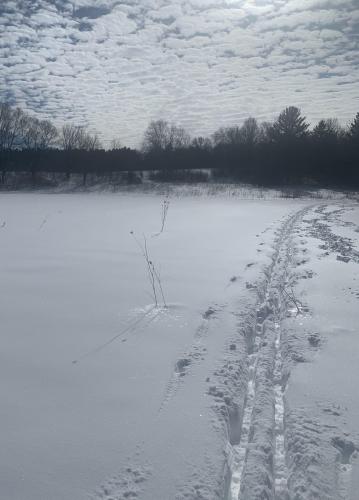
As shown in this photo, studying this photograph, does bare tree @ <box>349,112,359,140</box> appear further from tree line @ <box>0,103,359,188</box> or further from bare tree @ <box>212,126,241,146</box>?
bare tree @ <box>212,126,241,146</box>

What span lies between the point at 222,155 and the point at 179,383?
51.5m

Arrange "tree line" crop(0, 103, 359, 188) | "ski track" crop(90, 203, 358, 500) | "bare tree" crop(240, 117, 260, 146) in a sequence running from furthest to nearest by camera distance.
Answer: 1. "bare tree" crop(240, 117, 260, 146)
2. "tree line" crop(0, 103, 359, 188)
3. "ski track" crop(90, 203, 358, 500)

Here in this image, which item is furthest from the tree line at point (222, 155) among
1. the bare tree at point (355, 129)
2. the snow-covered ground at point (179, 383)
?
the snow-covered ground at point (179, 383)

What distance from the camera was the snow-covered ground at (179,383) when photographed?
2.38 metres

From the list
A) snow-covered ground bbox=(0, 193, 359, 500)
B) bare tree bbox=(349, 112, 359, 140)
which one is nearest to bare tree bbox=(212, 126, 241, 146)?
bare tree bbox=(349, 112, 359, 140)

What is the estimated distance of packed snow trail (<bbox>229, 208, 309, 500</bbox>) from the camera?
2.34 metres

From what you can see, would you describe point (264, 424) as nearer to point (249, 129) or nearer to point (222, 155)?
point (222, 155)

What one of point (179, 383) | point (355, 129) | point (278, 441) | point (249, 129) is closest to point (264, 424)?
point (278, 441)

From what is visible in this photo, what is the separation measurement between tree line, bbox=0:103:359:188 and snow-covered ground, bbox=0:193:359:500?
38.4m

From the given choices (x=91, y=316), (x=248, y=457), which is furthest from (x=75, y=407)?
(x=91, y=316)

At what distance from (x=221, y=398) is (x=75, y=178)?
52.2 m

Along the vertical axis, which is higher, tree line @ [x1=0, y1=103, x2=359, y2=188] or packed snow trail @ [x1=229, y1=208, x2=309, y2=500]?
tree line @ [x1=0, y1=103, x2=359, y2=188]

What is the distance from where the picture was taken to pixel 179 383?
3.46m

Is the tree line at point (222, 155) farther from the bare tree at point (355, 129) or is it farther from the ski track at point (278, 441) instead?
the ski track at point (278, 441)
